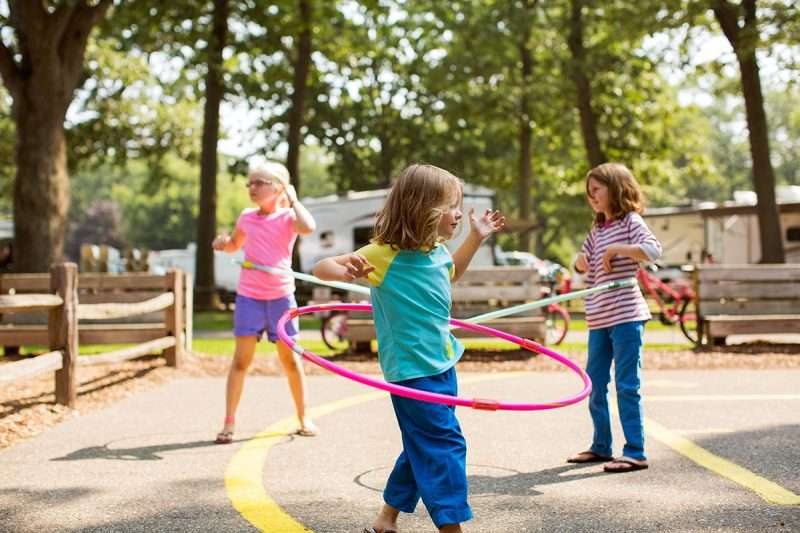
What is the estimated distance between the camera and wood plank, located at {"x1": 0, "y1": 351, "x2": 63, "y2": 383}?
722 cm

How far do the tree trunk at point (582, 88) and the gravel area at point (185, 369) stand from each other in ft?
50.8

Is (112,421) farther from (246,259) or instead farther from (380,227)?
(380,227)

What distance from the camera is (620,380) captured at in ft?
20.2

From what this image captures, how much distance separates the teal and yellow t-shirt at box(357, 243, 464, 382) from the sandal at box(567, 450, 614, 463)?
7.67 ft

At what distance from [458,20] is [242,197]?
7403 cm

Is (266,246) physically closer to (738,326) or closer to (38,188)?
(738,326)

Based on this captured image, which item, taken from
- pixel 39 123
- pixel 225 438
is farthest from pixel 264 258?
pixel 39 123

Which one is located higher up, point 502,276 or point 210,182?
point 210,182

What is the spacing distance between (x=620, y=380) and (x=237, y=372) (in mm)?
2744

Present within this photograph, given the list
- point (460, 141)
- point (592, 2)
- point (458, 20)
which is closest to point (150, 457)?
point (592, 2)

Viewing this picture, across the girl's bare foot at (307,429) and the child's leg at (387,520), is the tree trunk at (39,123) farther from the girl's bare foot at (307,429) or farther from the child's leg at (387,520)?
the child's leg at (387,520)

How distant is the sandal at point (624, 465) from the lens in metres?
5.90

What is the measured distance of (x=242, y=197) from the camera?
107000mm

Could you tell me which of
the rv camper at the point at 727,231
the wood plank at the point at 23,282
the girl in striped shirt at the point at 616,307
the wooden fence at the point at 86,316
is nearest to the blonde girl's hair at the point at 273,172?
the girl in striped shirt at the point at 616,307
